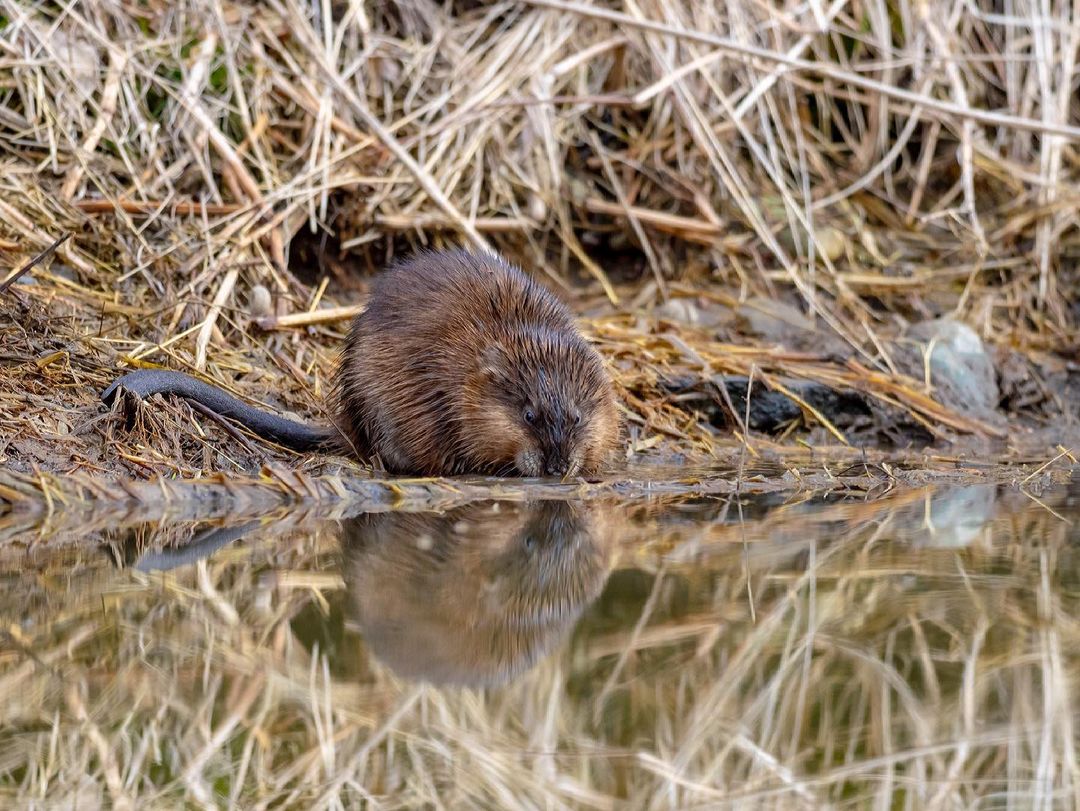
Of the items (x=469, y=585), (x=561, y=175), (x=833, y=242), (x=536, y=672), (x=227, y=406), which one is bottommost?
(x=833, y=242)

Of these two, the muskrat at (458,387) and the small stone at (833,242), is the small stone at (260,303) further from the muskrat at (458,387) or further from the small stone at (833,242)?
the small stone at (833,242)

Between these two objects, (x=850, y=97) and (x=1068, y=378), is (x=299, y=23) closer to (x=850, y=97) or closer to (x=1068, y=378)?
(x=850, y=97)

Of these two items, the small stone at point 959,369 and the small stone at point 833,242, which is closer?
the small stone at point 959,369

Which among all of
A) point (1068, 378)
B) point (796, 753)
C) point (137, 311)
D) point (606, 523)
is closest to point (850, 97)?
point (1068, 378)

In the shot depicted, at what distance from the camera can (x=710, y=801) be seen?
159 centimetres

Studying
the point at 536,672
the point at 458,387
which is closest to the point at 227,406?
the point at 458,387

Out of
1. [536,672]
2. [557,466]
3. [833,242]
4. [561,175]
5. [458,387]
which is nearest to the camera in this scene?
[536,672]

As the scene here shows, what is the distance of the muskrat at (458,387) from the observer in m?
4.47

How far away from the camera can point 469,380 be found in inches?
182

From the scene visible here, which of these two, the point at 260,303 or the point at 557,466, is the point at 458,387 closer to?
the point at 557,466

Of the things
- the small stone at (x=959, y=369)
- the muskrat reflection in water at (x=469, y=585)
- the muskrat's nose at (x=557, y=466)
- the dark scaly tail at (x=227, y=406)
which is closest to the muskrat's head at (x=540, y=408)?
the muskrat's nose at (x=557, y=466)

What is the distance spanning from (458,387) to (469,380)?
0.04 metres

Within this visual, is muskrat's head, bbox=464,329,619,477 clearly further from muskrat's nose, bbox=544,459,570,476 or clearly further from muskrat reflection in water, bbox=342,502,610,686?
muskrat reflection in water, bbox=342,502,610,686

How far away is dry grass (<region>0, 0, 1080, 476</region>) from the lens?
5.65 m
